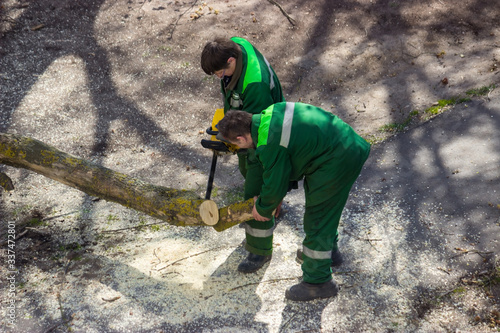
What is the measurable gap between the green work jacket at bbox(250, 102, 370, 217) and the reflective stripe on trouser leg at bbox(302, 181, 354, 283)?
0.09 metres

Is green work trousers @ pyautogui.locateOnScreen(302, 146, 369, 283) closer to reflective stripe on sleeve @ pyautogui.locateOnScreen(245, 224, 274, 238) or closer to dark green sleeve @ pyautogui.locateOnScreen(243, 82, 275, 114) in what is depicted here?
reflective stripe on sleeve @ pyautogui.locateOnScreen(245, 224, 274, 238)

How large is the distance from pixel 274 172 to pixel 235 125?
1.24 ft

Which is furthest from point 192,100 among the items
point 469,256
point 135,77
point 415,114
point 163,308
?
point 469,256

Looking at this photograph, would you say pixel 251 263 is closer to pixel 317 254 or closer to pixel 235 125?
pixel 317 254

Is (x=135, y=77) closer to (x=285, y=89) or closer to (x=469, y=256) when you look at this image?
(x=285, y=89)

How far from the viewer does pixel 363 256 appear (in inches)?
135

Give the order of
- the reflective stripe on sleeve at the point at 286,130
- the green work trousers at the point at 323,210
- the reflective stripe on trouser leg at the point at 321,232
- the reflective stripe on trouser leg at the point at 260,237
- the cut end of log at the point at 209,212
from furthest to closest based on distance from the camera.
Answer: the reflective stripe on trouser leg at the point at 260,237
the cut end of log at the point at 209,212
the reflective stripe on trouser leg at the point at 321,232
the green work trousers at the point at 323,210
the reflective stripe on sleeve at the point at 286,130

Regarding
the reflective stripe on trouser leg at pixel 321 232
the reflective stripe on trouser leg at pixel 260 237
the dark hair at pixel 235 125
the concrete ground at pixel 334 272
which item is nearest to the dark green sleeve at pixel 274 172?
the dark hair at pixel 235 125

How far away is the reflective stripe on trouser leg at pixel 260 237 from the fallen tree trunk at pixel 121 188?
0.65 feet

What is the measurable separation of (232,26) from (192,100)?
159 centimetres

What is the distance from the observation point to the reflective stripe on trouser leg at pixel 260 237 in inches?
129

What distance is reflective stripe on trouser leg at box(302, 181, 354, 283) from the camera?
285 centimetres

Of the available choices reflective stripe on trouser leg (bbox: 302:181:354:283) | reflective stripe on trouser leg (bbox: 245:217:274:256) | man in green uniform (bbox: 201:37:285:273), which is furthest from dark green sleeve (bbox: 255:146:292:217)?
reflective stripe on trouser leg (bbox: 245:217:274:256)

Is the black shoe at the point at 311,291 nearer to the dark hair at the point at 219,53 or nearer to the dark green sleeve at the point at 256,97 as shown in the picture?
the dark green sleeve at the point at 256,97
